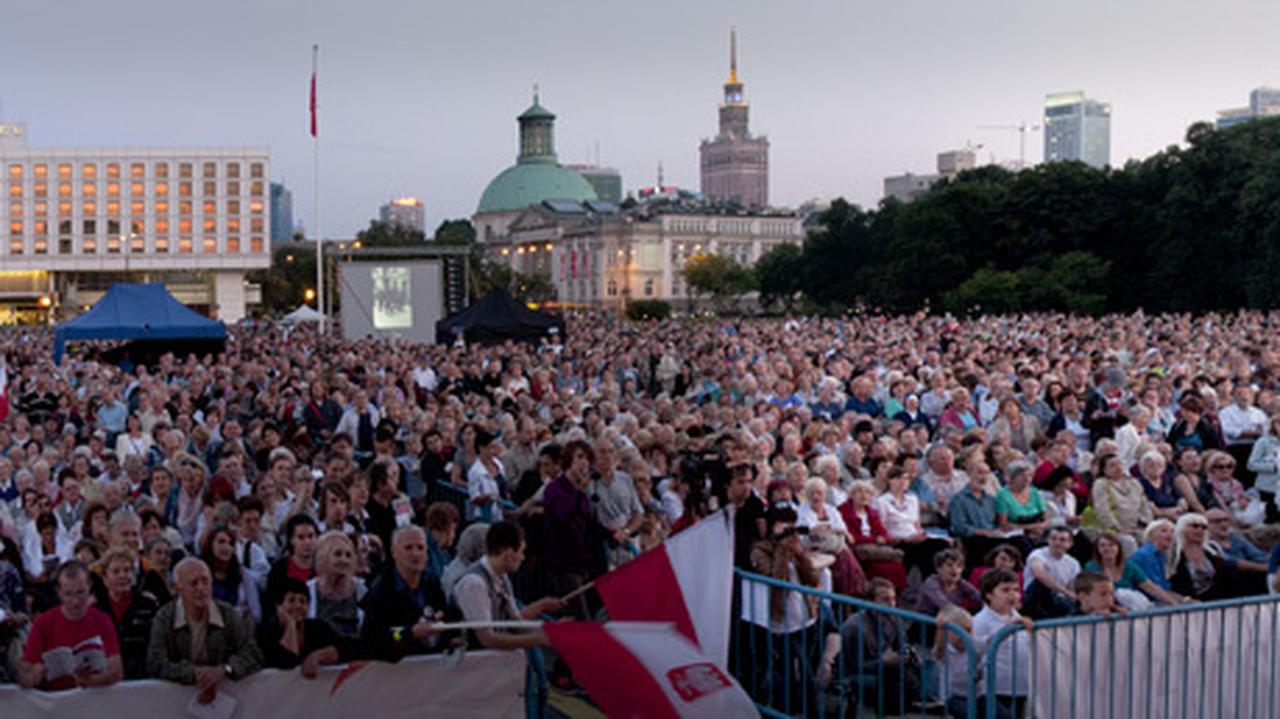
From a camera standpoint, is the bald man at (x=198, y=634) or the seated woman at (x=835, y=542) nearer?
the bald man at (x=198, y=634)

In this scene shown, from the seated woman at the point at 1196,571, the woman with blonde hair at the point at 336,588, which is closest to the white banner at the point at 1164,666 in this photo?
the seated woman at the point at 1196,571

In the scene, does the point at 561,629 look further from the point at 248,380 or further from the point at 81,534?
the point at 248,380

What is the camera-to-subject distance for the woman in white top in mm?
11236

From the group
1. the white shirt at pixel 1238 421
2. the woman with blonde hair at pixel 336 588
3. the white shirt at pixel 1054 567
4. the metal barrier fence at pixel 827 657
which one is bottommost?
the metal barrier fence at pixel 827 657

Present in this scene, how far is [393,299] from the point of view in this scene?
136ft

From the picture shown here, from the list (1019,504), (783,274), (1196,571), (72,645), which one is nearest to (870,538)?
(1019,504)

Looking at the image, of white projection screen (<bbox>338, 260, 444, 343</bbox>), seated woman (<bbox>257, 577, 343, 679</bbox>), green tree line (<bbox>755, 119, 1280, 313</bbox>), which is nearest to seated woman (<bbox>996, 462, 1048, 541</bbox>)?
seated woman (<bbox>257, 577, 343, 679</bbox>)

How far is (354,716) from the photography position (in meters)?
6.11

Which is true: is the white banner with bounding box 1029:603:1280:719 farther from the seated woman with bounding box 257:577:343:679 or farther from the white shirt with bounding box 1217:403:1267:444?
the white shirt with bounding box 1217:403:1267:444

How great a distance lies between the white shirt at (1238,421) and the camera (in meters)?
15.2

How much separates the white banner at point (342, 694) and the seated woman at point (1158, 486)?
22.3ft

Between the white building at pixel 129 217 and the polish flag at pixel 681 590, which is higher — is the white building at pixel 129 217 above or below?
above

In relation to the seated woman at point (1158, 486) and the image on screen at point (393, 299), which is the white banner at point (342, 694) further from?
the image on screen at point (393, 299)

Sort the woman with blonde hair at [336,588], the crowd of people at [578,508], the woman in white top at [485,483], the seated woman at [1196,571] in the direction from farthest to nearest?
the woman in white top at [485,483] → the seated woman at [1196,571] → the woman with blonde hair at [336,588] → the crowd of people at [578,508]
